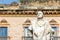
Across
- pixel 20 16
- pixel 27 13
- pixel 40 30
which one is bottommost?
pixel 20 16

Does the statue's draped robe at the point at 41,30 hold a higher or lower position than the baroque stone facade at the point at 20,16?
higher

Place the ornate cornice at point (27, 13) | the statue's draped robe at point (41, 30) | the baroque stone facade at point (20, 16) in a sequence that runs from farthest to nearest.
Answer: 1. the ornate cornice at point (27, 13)
2. the baroque stone facade at point (20, 16)
3. the statue's draped robe at point (41, 30)

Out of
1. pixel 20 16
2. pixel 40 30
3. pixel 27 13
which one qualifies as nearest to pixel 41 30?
pixel 40 30

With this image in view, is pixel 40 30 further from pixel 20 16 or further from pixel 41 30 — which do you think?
pixel 20 16

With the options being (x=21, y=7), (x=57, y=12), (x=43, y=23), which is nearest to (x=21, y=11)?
(x=21, y=7)

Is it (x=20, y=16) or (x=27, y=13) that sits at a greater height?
(x=27, y=13)

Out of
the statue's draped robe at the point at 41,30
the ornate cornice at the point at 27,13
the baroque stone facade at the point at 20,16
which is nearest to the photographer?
the statue's draped robe at the point at 41,30

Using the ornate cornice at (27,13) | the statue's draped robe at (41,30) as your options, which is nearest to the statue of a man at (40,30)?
the statue's draped robe at (41,30)

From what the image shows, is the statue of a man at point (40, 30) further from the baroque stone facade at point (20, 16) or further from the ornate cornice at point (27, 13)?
the ornate cornice at point (27, 13)

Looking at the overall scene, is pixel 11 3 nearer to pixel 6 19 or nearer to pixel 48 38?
pixel 6 19

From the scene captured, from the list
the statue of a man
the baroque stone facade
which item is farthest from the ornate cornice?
the statue of a man

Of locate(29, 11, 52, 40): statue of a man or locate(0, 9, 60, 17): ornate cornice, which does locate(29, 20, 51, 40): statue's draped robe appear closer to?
locate(29, 11, 52, 40): statue of a man

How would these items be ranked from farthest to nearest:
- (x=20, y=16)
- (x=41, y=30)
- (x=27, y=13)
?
(x=20, y=16) < (x=27, y=13) < (x=41, y=30)

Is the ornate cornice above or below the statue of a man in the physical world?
below
